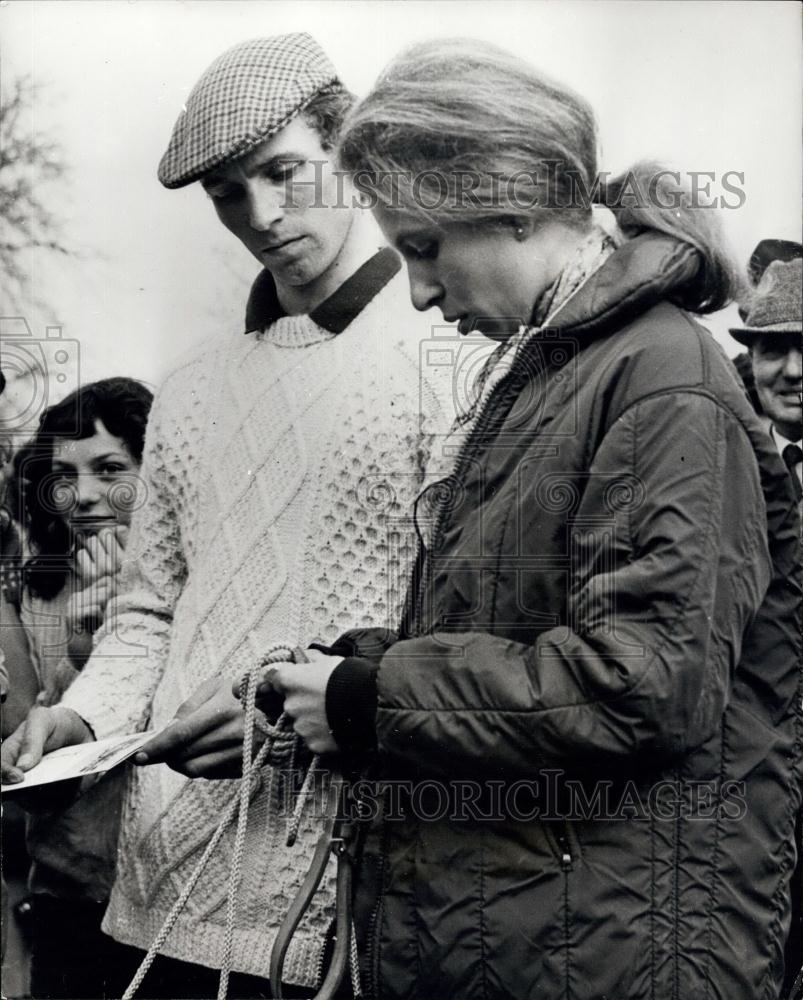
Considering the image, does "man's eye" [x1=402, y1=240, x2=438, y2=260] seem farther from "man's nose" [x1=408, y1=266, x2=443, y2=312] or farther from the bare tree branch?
the bare tree branch

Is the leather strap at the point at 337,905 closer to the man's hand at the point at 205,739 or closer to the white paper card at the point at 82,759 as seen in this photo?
the man's hand at the point at 205,739

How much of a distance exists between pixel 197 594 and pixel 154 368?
348mm

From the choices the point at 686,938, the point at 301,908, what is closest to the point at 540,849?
the point at 686,938

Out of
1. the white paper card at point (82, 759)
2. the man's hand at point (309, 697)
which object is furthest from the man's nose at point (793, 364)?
the white paper card at point (82, 759)

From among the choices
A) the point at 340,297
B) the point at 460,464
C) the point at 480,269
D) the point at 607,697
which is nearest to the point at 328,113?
the point at 340,297

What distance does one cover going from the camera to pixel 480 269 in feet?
5.18

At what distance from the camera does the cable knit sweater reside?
1.75 metres

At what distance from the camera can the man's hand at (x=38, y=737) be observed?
1.74 m

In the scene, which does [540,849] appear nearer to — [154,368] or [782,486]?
[782,486]

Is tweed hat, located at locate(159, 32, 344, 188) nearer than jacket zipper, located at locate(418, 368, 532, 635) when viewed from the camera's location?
No

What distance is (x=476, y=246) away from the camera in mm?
1582

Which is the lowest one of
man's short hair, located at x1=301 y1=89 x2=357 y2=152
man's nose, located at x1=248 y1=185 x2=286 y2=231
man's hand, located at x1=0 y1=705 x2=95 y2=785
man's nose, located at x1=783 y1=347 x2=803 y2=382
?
man's hand, located at x1=0 y1=705 x2=95 y2=785

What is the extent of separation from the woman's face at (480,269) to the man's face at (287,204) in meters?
0.19

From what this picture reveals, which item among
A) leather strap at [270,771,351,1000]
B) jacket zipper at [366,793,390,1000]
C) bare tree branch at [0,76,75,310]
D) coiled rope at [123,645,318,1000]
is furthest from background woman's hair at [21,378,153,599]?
jacket zipper at [366,793,390,1000]
